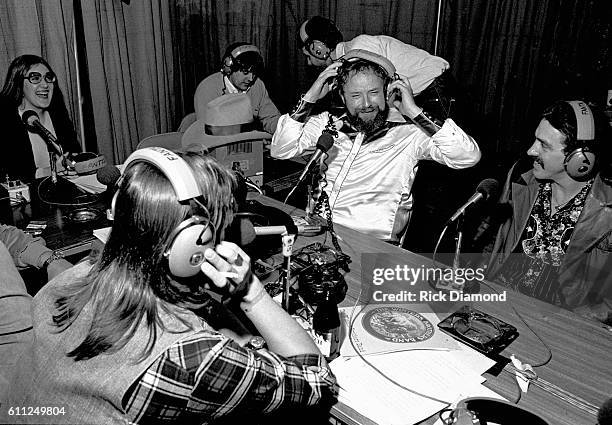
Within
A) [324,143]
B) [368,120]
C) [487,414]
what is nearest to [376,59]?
[368,120]

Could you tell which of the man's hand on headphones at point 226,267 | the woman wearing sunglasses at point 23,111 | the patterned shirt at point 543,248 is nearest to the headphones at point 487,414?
the man's hand on headphones at point 226,267

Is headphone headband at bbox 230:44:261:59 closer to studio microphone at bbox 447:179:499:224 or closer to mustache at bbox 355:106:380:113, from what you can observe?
mustache at bbox 355:106:380:113

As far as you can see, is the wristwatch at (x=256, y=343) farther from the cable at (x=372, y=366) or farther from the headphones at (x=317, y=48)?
the headphones at (x=317, y=48)

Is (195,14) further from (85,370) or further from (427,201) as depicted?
(85,370)

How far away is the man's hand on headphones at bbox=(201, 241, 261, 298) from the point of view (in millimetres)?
1171

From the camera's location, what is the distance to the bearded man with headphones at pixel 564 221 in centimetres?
215

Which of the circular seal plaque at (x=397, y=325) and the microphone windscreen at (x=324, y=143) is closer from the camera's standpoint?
the circular seal plaque at (x=397, y=325)

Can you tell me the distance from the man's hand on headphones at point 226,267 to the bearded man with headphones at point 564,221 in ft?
4.88

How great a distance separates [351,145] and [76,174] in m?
1.73

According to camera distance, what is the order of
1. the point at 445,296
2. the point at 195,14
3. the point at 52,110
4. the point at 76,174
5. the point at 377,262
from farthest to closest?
1. the point at 195,14
2. the point at 52,110
3. the point at 76,174
4. the point at 377,262
5. the point at 445,296

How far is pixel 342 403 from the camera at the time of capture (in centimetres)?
132

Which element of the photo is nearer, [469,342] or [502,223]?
[469,342]

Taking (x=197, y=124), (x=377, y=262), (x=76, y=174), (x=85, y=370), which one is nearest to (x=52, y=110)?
(x=76, y=174)

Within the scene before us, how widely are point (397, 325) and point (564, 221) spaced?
3.86 feet
